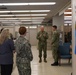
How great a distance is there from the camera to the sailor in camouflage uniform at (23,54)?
4379mm

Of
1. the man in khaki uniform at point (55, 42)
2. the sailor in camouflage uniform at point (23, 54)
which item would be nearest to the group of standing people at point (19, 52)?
the sailor in camouflage uniform at point (23, 54)

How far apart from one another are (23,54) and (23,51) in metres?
0.07

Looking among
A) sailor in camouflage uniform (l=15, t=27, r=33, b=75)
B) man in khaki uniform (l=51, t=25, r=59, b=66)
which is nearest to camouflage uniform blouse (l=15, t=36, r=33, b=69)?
sailor in camouflage uniform (l=15, t=27, r=33, b=75)

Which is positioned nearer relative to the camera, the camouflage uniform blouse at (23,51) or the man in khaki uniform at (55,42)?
the camouflage uniform blouse at (23,51)

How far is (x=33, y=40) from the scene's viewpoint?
25.3 metres

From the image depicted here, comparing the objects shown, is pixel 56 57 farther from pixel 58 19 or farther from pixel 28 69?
pixel 58 19

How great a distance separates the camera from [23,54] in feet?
14.5

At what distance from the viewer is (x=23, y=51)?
4.39m

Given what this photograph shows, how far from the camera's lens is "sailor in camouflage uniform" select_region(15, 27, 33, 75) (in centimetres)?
438

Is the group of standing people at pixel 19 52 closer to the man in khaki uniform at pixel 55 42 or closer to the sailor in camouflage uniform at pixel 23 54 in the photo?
the sailor in camouflage uniform at pixel 23 54

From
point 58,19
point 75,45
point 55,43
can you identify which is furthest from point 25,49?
point 58,19

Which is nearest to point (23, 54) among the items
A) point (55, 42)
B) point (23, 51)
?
point (23, 51)

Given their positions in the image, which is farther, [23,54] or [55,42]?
[55,42]

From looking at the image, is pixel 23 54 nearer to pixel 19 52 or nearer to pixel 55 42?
pixel 19 52
